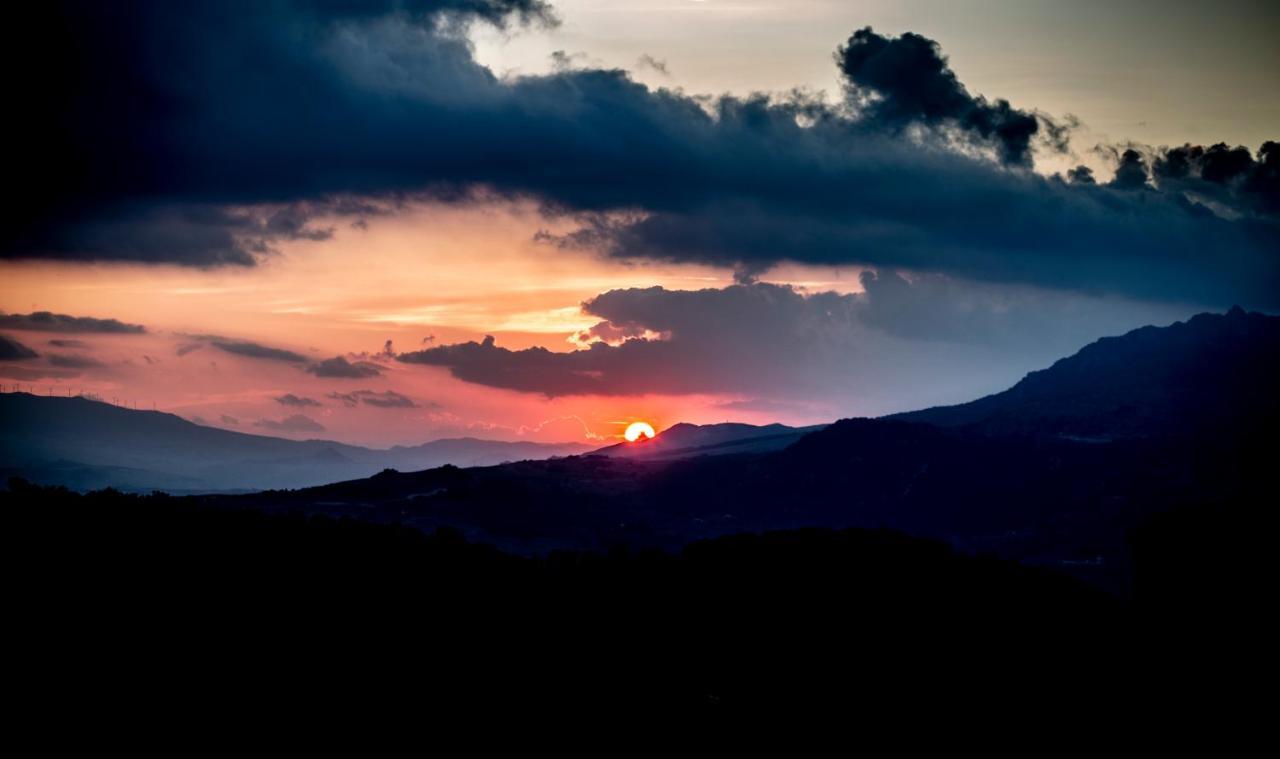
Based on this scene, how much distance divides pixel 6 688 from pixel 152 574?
18.9 metres

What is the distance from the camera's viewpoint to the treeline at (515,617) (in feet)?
221

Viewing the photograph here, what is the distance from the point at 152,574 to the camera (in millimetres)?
77000

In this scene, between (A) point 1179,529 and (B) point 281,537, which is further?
(A) point 1179,529

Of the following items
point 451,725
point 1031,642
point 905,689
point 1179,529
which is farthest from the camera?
point 1179,529

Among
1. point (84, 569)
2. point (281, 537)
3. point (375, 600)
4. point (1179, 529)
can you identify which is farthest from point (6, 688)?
point (1179, 529)

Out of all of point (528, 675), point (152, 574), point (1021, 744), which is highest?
point (152, 574)

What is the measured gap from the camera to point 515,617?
80.8 m

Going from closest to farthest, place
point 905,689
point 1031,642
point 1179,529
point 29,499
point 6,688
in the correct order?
point 6,688, point 905,689, point 1031,642, point 29,499, point 1179,529

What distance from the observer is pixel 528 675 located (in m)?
71.2

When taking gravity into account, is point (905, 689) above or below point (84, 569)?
below

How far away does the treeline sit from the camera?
67.3 meters

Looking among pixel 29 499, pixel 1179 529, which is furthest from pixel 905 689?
pixel 1179 529

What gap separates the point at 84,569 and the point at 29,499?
822 inches

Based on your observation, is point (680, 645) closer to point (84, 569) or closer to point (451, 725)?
point (451, 725)
